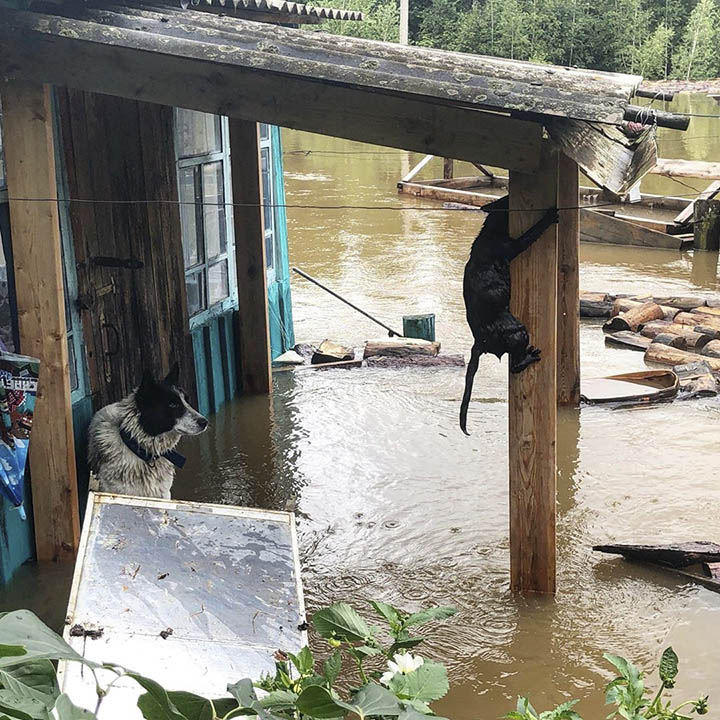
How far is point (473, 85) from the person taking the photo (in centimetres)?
457

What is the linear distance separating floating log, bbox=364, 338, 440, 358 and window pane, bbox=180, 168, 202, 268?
2450mm

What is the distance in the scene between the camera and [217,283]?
874 centimetres

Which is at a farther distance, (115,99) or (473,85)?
(115,99)

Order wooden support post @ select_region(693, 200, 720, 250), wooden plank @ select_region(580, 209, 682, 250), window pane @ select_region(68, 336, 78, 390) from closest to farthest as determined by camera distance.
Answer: window pane @ select_region(68, 336, 78, 390) < wooden support post @ select_region(693, 200, 720, 250) < wooden plank @ select_region(580, 209, 682, 250)

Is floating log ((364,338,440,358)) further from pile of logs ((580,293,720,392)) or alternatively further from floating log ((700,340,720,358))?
floating log ((700,340,720,358))

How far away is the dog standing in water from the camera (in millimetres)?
5094

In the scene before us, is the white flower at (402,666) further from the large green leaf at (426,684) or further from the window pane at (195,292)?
the window pane at (195,292)

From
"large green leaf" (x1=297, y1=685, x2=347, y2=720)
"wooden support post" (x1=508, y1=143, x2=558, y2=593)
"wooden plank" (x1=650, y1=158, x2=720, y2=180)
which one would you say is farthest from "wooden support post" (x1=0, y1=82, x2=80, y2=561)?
"wooden plank" (x1=650, y1=158, x2=720, y2=180)

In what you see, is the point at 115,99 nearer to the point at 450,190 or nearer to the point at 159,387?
the point at 159,387

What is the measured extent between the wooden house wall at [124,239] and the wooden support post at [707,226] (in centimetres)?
1062

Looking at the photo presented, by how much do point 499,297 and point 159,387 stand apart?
2048mm

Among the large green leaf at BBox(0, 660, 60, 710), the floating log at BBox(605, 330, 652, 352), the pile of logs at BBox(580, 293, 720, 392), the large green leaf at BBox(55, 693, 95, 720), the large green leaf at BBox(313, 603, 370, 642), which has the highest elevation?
the large green leaf at BBox(0, 660, 60, 710)

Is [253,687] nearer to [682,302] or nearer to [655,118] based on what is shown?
[655,118]

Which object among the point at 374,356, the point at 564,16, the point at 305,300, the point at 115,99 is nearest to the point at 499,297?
the point at 115,99
